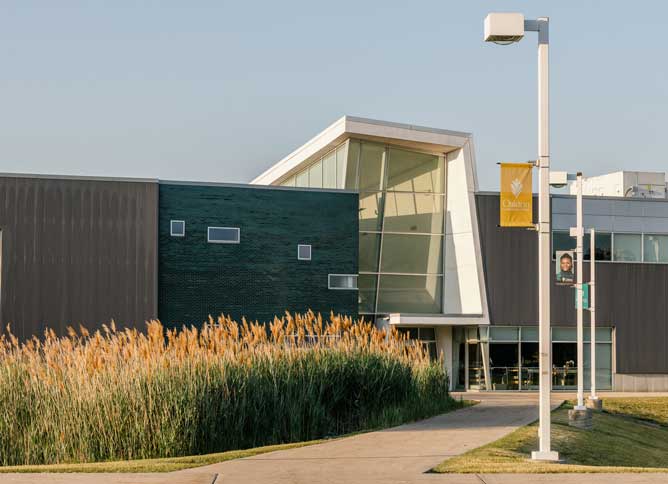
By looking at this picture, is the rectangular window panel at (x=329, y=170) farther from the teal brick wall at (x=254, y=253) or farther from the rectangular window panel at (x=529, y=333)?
the rectangular window panel at (x=529, y=333)

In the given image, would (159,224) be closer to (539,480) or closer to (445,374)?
(445,374)

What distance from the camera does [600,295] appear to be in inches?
1476

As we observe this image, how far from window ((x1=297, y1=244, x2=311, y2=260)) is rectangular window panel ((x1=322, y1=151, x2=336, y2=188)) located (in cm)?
312

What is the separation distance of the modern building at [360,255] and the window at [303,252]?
2.5 inches

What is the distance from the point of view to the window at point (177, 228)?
32.6 metres

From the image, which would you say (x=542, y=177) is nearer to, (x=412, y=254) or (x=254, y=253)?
(x=254, y=253)

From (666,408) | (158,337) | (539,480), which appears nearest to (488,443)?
(539,480)

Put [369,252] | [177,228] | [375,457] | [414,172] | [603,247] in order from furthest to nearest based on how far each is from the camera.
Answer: [603,247] → [414,172] → [369,252] → [177,228] → [375,457]

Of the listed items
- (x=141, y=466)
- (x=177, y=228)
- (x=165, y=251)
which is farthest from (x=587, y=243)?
(x=141, y=466)

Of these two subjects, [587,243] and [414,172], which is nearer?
[414,172]

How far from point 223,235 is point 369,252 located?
5598 mm

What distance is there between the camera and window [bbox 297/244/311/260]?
112 feet

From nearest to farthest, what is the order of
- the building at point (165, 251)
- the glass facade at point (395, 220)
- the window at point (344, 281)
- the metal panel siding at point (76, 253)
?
the metal panel siding at point (76, 253) < the building at point (165, 251) < the window at point (344, 281) < the glass facade at point (395, 220)

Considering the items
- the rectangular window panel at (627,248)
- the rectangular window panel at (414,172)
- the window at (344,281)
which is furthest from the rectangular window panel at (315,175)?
the rectangular window panel at (627,248)
